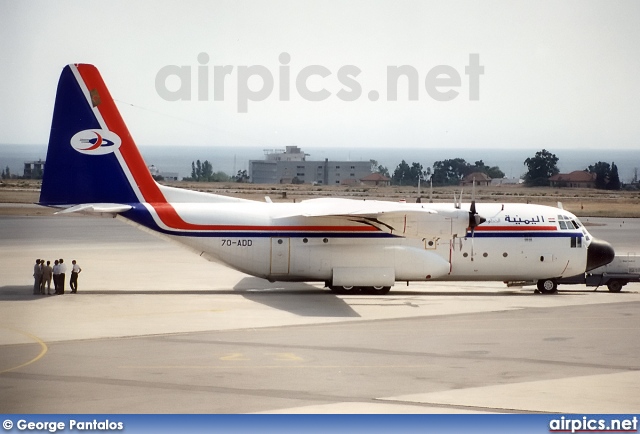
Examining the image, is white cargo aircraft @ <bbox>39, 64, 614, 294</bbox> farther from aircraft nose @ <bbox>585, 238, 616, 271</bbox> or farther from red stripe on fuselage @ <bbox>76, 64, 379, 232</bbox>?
aircraft nose @ <bbox>585, 238, 616, 271</bbox>

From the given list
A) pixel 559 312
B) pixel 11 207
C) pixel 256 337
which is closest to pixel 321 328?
pixel 256 337

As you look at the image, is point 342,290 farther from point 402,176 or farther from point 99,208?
point 402,176

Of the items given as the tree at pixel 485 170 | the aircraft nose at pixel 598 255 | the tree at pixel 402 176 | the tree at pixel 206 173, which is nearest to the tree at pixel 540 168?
the tree at pixel 485 170

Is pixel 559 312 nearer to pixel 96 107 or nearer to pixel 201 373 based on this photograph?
pixel 201 373

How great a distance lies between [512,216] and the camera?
120 feet

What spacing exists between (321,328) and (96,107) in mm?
14155

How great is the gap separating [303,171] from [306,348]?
5615 inches

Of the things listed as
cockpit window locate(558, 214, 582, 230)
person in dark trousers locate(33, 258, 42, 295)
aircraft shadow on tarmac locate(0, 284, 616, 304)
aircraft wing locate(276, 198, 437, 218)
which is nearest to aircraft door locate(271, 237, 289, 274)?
aircraft wing locate(276, 198, 437, 218)

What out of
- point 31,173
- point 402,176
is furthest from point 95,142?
point 31,173

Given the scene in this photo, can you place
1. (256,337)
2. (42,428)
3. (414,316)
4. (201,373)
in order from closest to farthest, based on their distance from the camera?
(42,428) → (201,373) → (256,337) → (414,316)

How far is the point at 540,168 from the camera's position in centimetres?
11669

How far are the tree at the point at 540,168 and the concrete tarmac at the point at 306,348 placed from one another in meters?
76.8

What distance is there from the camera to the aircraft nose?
37.1m

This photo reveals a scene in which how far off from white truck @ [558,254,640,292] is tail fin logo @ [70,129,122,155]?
66.5 ft
